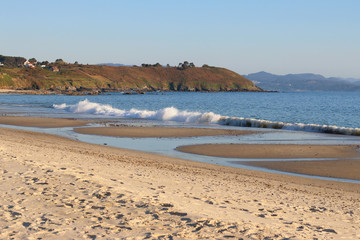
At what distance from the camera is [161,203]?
28.2ft

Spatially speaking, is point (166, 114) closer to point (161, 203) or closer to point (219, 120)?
point (219, 120)

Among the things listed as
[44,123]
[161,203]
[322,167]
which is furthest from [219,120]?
[161,203]

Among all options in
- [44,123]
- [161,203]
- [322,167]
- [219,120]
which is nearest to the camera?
[161,203]

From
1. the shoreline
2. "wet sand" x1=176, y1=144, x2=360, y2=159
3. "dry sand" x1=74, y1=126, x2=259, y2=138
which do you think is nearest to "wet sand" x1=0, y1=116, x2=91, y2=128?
"dry sand" x1=74, y1=126, x2=259, y2=138

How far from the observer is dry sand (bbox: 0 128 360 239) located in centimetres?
700

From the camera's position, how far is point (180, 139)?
24250mm

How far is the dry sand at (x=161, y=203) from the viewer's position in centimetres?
700

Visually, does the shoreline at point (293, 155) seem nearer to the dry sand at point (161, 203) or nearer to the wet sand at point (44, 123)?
the dry sand at point (161, 203)

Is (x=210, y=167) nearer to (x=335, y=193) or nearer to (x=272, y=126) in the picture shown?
(x=335, y=193)

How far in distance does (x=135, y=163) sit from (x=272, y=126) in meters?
21.5

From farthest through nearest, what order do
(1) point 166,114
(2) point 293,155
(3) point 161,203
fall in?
(1) point 166,114 → (2) point 293,155 → (3) point 161,203

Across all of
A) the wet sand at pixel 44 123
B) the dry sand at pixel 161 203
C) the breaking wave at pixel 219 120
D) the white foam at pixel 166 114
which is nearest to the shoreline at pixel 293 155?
the dry sand at pixel 161 203

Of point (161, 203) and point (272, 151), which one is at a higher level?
point (161, 203)

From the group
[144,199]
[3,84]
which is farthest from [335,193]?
[3,84]
